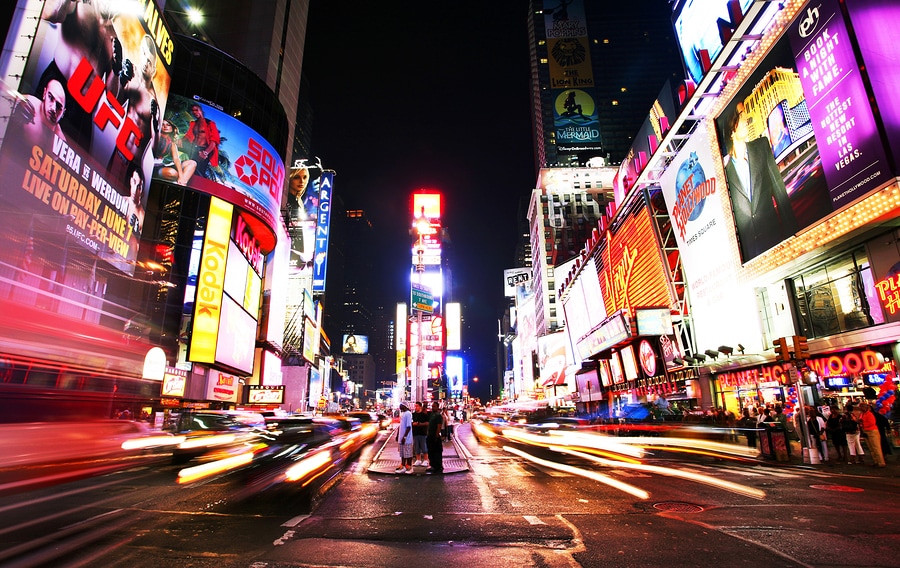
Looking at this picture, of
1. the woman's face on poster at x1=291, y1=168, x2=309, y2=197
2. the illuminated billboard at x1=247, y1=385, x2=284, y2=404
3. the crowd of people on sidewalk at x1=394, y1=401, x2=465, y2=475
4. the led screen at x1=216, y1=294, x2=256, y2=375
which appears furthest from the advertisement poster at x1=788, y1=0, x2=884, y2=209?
the woman's face on poster at x1=291, y1=168, x2=309, y2=197

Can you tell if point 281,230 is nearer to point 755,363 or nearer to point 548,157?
point 755,363

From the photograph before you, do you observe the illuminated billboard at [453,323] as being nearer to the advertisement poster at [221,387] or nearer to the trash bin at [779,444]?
the advertisement poster at [221,387]

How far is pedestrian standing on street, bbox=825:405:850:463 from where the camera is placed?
14609mm

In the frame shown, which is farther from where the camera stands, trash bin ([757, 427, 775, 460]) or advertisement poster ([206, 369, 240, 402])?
advertisement poster ([206, 369, 240, 402])

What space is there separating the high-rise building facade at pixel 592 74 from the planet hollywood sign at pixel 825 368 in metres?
103

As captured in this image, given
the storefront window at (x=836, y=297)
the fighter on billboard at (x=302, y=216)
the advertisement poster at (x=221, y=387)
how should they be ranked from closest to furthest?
the storefront window at (x=836, y=297)
the advertisement poster at (x=221, y=387)
the fighter on billboard at (x=302, y=216)

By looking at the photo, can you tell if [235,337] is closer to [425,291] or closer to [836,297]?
[425,291]

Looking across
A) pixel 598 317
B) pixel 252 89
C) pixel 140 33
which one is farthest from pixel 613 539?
pixel 252 89

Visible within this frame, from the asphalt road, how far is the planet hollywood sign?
827cm

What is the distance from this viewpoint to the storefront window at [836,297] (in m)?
18.3

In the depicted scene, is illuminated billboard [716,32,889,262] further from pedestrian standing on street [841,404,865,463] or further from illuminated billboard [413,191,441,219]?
illuminated billboard [413,191,441,219]

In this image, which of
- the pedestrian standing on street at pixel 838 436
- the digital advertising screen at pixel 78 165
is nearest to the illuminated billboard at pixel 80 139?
the digital advertising screen at pixel 78 165

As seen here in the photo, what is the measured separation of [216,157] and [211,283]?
455 inches

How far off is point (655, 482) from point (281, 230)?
56.4 metres
